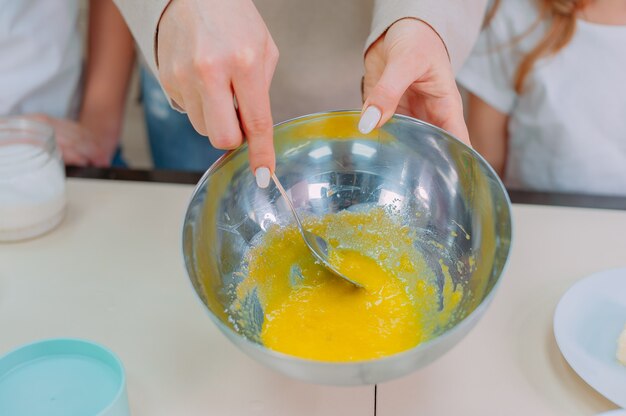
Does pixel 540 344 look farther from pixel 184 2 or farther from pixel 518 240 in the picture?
pixel 184 2

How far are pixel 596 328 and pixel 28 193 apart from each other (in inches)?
31.3

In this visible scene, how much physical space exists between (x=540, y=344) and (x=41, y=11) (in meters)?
1.07

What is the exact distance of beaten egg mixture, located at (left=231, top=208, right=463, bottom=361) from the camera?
0.70 m

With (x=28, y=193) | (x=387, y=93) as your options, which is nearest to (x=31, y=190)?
(x=28, y=193)

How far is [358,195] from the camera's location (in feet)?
2.80

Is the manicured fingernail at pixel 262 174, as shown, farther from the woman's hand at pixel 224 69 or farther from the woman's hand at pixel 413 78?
the woman's hand at pixel 413 78

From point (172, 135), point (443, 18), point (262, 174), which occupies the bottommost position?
point (172, 135)

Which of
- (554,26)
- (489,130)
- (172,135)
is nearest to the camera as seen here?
(554,26)

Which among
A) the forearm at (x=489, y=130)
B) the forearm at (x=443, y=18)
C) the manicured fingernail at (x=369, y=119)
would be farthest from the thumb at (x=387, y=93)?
the forearm at (x=489, y=130)

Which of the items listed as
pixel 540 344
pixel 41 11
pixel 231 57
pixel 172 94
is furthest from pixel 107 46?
pixel 540 344

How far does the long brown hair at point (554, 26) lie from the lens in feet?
3.86

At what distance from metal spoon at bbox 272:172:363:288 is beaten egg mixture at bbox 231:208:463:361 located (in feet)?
0.04

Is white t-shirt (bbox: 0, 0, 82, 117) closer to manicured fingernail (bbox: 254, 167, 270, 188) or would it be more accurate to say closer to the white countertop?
the white countertop

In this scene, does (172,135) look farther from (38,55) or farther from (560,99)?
(560,99)
